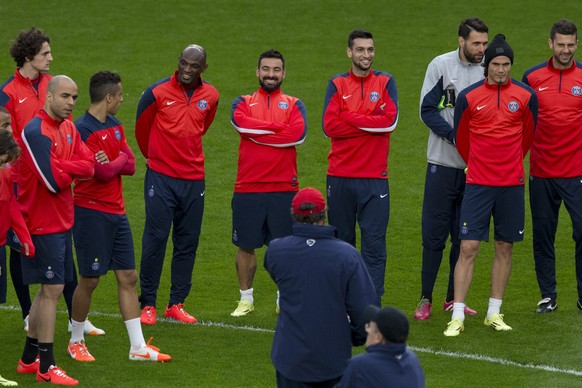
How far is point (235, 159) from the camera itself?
59.5ft

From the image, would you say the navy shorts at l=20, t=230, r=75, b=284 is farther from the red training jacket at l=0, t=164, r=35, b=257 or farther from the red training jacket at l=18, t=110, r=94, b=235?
the red training jacket at l=0, t=164, r=35, b=257

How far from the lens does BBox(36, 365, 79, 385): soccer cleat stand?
977 centimetres

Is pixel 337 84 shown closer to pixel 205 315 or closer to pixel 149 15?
pixel 205 315

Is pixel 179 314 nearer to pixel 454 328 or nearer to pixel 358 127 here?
pixel 358 127

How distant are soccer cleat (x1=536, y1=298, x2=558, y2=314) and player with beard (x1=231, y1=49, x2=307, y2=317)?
8.26ft

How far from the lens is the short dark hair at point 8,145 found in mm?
9398

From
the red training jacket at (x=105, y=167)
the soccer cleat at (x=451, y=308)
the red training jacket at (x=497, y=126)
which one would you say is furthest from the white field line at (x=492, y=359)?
the red training jacket at (x=105, y=167)

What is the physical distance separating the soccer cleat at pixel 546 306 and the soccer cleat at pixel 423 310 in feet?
3.50

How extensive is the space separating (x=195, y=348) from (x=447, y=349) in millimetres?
2160

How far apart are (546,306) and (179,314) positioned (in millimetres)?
3497

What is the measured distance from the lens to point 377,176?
11836mm

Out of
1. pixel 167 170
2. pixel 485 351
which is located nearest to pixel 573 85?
pixel 485 351

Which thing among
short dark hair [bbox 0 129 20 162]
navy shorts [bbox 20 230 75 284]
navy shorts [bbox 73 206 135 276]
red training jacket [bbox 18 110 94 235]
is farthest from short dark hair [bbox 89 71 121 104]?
navy shorts [bbox 20 230 75 284]

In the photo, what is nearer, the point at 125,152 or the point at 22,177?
the point at 22,177
